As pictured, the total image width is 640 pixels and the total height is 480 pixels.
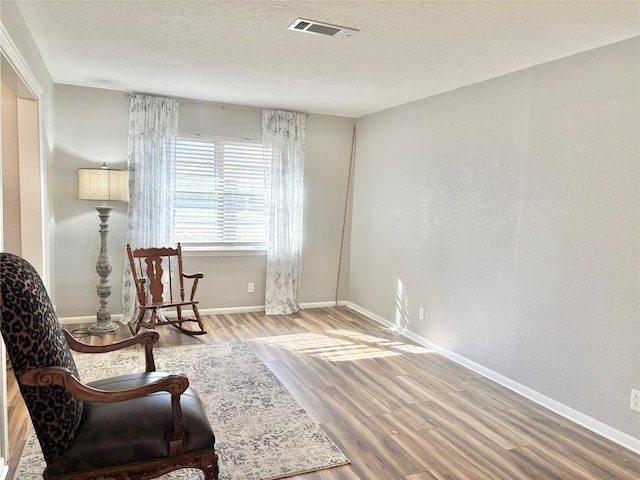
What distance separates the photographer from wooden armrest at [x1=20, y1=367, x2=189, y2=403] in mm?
1582

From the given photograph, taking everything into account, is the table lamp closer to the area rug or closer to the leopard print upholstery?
the area rug

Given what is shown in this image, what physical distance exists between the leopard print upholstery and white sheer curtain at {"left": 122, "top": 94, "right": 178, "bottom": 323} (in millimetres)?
3248

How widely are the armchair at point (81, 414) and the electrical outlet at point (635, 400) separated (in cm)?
249

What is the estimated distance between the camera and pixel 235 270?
5480 mm

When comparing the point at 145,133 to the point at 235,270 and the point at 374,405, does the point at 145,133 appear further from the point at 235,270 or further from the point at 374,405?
the point at 374,405

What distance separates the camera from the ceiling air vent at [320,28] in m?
2.71

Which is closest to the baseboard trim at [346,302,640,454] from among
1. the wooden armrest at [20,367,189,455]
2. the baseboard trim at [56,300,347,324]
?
the baseboard trim at [56,300,347,324]

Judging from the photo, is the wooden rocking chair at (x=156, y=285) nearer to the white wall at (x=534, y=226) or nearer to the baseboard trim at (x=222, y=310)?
the baseboard trim at (x=222, y=310)

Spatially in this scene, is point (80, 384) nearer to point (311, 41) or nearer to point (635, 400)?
point (311, 41)

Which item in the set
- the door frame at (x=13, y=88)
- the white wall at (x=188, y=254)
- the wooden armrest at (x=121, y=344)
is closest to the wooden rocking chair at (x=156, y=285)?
the white wall at (x=188, y=254)

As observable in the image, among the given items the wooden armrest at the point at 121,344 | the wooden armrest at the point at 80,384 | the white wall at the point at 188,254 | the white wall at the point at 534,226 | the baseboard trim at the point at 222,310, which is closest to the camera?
the wooden armrest at the point at 80,384

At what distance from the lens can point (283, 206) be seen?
553cm

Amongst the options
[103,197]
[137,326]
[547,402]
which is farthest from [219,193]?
[547,402]

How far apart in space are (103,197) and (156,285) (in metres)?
1.00
